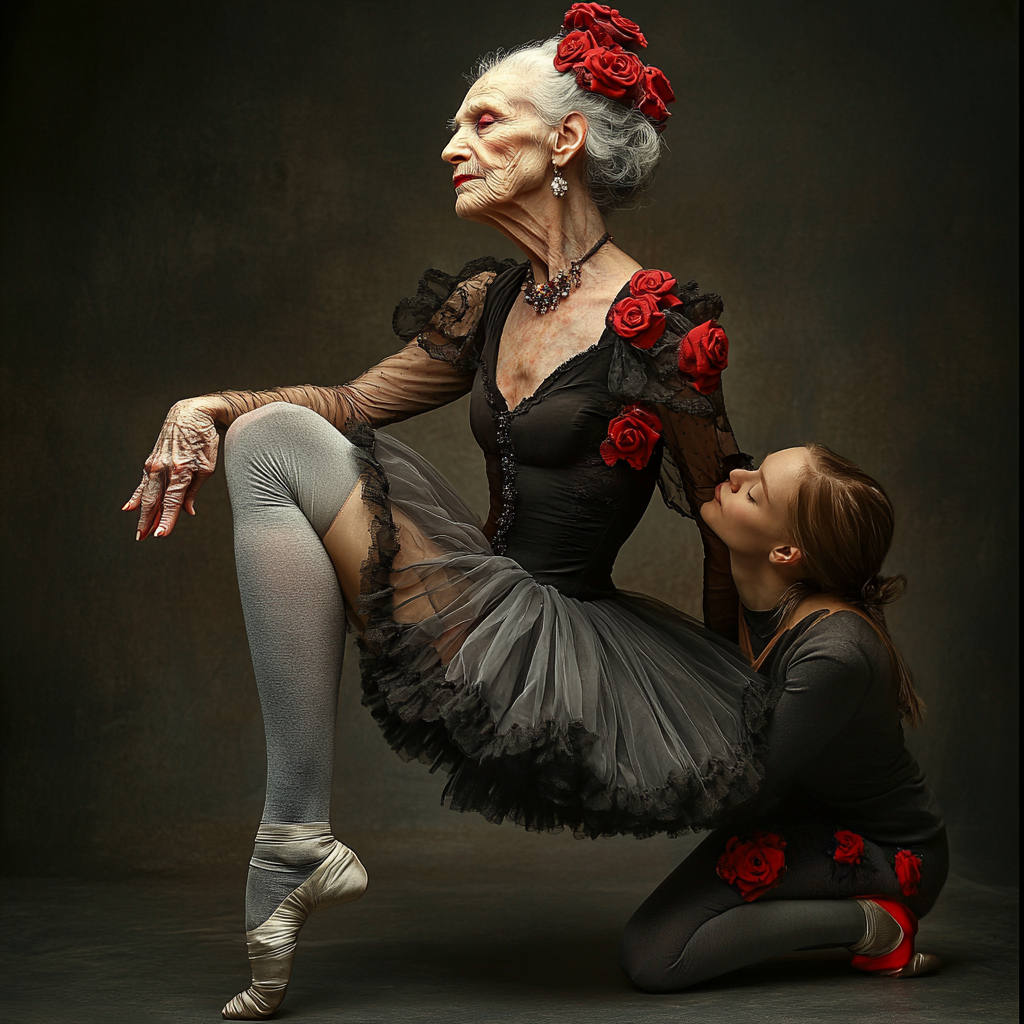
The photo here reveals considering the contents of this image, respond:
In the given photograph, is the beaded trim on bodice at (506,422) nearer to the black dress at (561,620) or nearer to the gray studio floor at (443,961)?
the black dress at (561,620)

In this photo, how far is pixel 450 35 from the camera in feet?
11.8

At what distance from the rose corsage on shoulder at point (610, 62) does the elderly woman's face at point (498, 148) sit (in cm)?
10

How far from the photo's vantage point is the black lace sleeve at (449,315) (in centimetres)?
247

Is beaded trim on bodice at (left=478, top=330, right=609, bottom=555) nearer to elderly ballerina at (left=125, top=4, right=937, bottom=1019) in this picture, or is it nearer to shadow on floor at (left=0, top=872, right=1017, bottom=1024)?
elderly ballerina at (left=125, top=4, right=937, bottom=1019)

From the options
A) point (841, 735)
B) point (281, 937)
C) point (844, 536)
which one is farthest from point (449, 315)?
point (281, 937)

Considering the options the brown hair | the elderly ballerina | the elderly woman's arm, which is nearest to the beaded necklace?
the elderly ballerina

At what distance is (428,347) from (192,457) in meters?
0.53

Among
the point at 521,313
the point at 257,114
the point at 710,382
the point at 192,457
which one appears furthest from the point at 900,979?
the point at 257,114

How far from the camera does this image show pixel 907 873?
2301 millimetres

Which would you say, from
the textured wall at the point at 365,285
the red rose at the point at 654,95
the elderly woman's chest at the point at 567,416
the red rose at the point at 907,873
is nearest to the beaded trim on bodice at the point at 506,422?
the elderly woman's chest at the point at 567,416

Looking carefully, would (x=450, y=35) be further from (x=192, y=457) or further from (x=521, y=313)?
(x=192, y=457)

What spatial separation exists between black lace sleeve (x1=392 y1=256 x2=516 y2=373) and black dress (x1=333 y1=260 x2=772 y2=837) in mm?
19

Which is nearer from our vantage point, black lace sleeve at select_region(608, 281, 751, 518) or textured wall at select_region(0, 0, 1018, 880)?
black lace sleeve at select_region(608, 281, 751, 518)

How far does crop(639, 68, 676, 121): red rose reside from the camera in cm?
232
